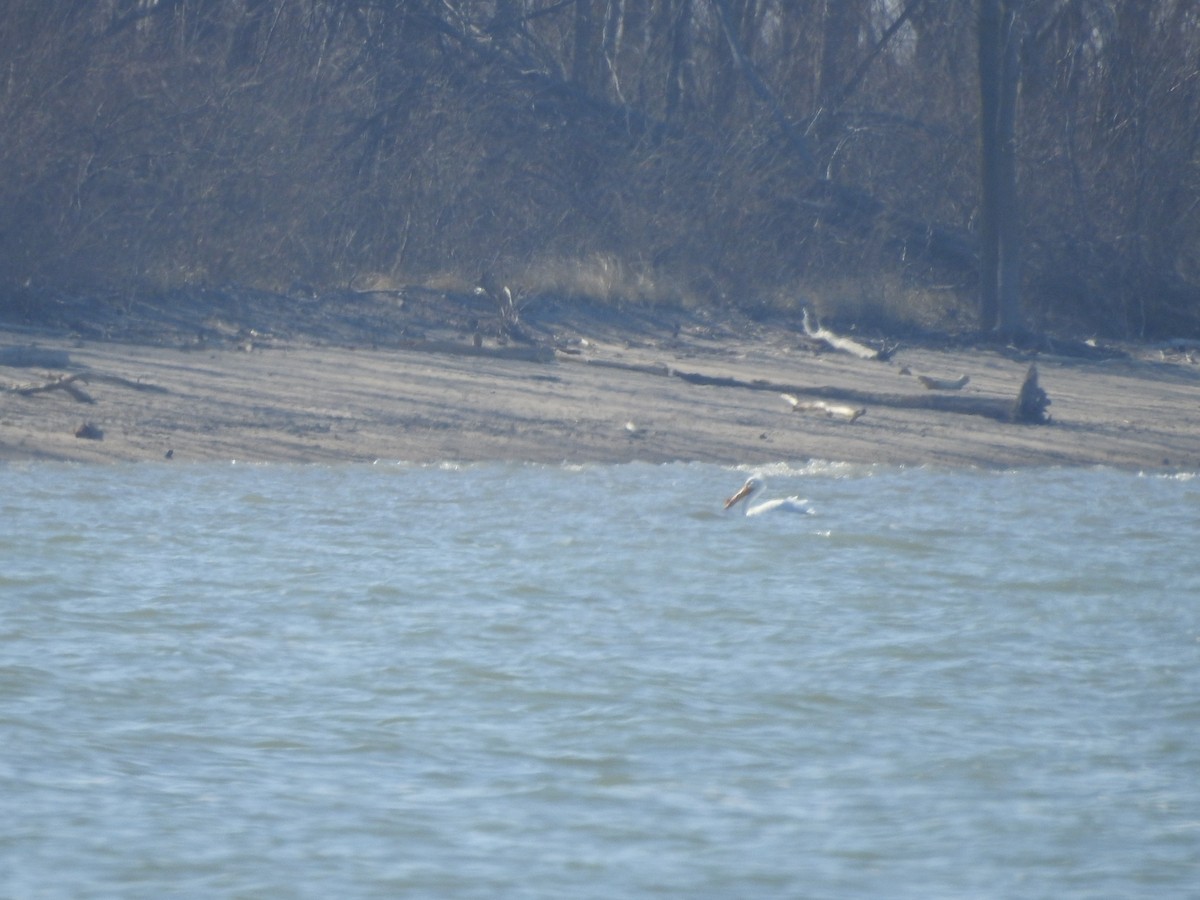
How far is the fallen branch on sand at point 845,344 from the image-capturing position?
1323 cm

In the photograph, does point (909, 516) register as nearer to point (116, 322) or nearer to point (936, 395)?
point (936, 395)

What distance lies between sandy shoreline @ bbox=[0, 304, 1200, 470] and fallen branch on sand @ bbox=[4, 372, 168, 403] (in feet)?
0.09

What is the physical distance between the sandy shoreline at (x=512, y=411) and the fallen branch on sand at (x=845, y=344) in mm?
243

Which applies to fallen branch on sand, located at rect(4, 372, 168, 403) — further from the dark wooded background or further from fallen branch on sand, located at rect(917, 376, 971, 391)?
fallen branch on sand, located at rect(917, 376, 971, 391)

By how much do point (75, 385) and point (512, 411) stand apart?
2602mm

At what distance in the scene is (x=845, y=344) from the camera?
13.6 metres

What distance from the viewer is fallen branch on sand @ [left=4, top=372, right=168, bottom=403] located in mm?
9711

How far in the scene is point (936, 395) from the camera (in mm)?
11109

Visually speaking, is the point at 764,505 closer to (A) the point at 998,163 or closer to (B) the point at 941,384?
(B) the point at 941,384

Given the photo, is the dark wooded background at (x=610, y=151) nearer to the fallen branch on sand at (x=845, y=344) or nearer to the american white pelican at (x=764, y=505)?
the fallen branch on sand at (x=845, y=344)

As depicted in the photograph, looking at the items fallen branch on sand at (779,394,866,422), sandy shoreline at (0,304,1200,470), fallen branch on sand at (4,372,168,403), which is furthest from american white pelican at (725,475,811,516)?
fallen branch on sand at (4,372,168,403)

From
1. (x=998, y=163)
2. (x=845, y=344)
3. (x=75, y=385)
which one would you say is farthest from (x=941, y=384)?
(x=75, y=385)

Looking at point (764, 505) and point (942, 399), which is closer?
point (764, 505)

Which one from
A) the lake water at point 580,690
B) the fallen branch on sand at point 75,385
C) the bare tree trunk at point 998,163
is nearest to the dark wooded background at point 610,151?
the bare tree trunk at point 998,163
